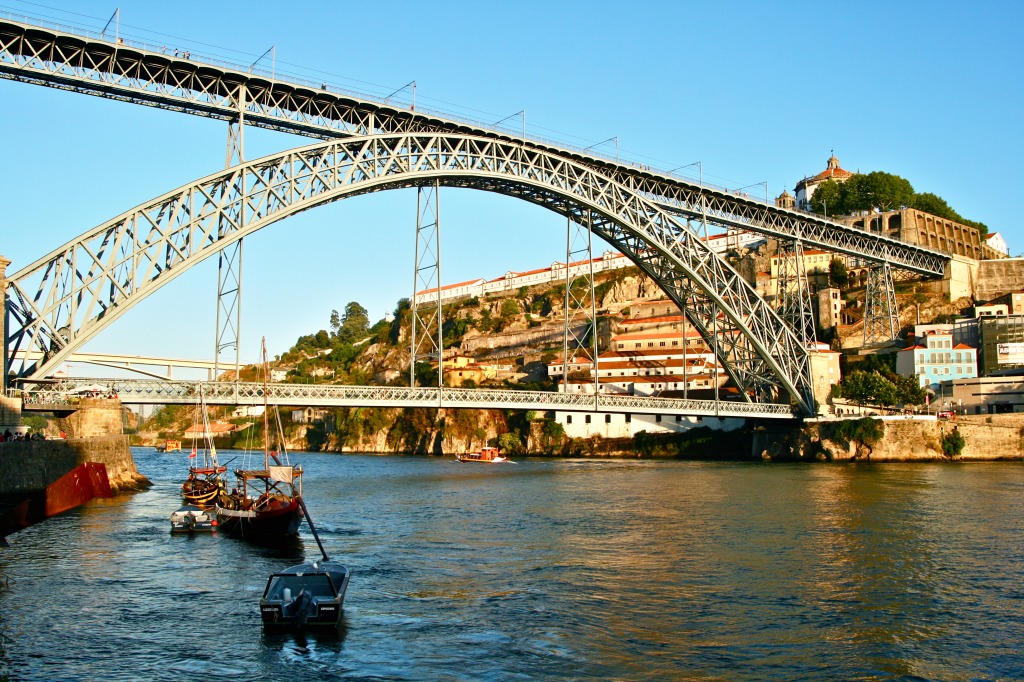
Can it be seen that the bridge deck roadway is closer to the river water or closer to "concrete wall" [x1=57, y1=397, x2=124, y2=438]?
"concrete wall" [x1=57, y1=397, x2=124, y2=438]

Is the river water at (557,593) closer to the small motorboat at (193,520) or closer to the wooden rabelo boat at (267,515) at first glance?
the wooden rabelo boat at (267,515)

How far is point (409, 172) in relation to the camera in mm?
49781

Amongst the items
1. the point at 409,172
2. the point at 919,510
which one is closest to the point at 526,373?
the point at 409,172

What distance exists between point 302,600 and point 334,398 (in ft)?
95.2

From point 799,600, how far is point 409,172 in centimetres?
3422

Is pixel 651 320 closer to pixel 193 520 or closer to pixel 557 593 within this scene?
pixel 193 520

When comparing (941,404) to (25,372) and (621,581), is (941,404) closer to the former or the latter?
(621,581)

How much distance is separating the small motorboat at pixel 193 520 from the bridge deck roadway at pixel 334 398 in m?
7.18

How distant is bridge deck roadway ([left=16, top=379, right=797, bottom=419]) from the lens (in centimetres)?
4022

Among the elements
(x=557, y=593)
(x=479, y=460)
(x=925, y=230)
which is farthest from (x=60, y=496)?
(x=925, y=230)

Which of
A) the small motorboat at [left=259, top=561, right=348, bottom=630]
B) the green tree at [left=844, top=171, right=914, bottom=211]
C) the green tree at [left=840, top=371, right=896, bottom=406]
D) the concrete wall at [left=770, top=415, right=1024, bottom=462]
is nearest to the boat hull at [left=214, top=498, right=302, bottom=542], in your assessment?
the small motorboat at [left=259, top=561, right=348, bottom=630]

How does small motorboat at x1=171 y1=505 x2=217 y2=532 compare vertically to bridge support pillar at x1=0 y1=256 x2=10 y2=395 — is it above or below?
below

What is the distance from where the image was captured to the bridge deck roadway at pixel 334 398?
4022 centimetres

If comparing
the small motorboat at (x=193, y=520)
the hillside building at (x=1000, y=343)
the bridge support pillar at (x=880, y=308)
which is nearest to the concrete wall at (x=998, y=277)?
the bridge support pillar at (x=880, y=308)
